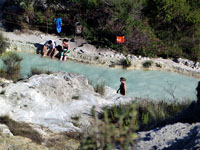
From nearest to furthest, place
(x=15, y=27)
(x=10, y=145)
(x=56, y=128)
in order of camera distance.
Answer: (x=10, y=145), (x=56, y=128), (x=15, y=27)

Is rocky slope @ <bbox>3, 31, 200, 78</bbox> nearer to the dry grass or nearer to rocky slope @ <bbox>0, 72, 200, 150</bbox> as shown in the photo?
rocky slope @ <bbox>0, 72, 200, 150</bbox>

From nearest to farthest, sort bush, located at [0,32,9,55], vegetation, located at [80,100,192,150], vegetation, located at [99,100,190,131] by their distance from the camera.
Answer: vegetation, located at [80,100,192,150] < vegetation, located at [99,100,190,131] < bush, located at [0,32,9,55]

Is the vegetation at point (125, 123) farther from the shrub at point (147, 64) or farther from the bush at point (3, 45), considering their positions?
the bush at point (3, 45)

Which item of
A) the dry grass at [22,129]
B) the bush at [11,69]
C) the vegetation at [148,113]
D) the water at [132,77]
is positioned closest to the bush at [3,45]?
the water at [132,77]

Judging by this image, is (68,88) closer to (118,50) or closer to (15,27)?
(118,50)

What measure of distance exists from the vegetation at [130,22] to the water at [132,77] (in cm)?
196

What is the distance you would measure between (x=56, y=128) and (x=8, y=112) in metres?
1.12

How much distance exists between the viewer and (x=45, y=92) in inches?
297

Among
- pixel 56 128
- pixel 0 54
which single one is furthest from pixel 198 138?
pixel 0 54

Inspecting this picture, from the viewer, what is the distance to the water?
1130cm

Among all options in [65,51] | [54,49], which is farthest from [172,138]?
[54,49]

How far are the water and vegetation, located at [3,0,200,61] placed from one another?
1964mm

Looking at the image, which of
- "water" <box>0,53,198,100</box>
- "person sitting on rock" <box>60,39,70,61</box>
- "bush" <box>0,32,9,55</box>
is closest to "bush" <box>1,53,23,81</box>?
"water" <box>0,53,198,100</box>

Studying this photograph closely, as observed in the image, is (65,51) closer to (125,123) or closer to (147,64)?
(147,64)
